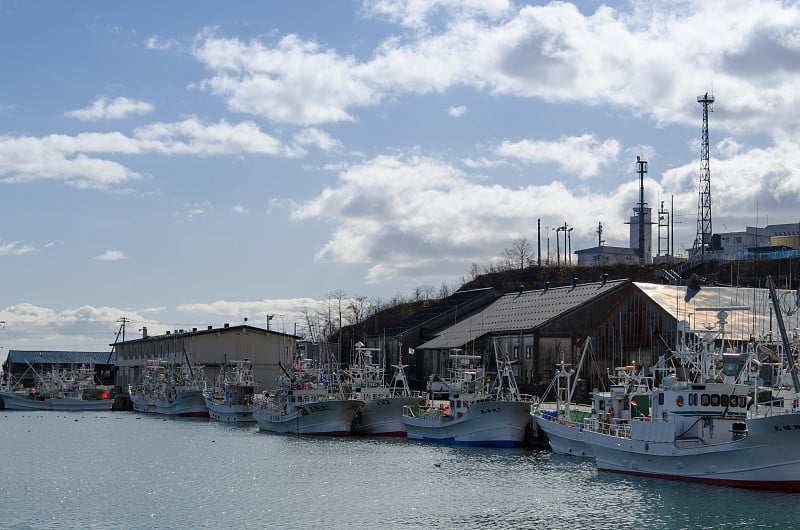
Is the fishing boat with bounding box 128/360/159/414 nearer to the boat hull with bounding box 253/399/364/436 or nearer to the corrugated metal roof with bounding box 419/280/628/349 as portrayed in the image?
the corrugated metal roof with bounding box 419/280/628/349

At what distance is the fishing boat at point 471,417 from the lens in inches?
2611

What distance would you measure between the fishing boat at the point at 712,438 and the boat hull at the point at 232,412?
178 feet

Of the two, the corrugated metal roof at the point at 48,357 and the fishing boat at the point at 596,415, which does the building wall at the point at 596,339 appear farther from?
the corrugated metal roof at the point at 48,357

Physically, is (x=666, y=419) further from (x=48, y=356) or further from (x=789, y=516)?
(x=48, y=356)

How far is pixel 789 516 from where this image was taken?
3828cm

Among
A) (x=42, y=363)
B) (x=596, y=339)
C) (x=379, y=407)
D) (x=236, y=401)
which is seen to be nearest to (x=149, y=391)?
A: (x=236, y=401)

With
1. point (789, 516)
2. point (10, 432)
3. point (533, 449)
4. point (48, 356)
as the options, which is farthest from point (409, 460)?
point (48, 356)

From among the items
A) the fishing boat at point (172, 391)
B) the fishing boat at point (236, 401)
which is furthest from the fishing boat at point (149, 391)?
the fishing boat at point (236, 401)

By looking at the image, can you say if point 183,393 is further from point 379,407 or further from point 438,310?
point 379,407

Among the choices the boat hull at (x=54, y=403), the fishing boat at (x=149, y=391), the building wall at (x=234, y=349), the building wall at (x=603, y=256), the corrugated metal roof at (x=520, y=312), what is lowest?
the boat hull at (x=54, y=403)

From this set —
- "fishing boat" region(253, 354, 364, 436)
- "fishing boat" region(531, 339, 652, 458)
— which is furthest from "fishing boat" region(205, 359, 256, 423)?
"fishing boat" region(531, 339, 652, 458)

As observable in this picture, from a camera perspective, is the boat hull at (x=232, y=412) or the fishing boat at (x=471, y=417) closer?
the fishing boat at (x=471, y=417)

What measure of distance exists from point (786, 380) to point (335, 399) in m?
39.5

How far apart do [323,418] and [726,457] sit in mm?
40955
